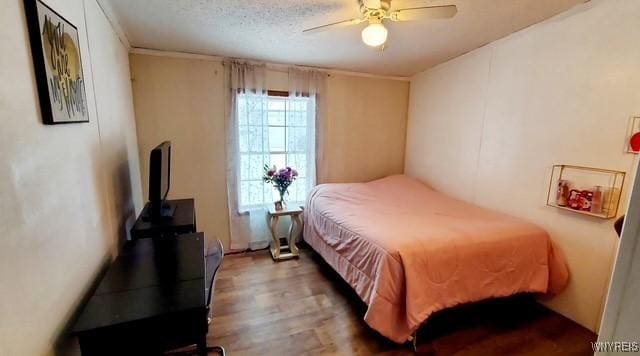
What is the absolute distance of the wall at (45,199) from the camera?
744 millimetres

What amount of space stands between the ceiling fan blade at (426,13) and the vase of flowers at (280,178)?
1834 mm

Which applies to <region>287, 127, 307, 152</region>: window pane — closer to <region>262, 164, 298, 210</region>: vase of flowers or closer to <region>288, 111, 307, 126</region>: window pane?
<region>288, 111, 307, 126</region>: window pane

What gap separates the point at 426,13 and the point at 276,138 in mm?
2056

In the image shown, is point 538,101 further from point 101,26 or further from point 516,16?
point 101,26

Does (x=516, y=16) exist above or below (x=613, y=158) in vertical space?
above

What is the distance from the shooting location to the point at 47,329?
0.88 metres

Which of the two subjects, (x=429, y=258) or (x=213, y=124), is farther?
(x=213, y=124)

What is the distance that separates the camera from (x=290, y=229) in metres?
3.18

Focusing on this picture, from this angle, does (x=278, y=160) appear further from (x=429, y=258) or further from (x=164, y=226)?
(x=429, y=258)

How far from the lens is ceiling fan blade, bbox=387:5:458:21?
5.02 ft

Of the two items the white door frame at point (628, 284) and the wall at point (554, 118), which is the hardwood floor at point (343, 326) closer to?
the wall at point (554, 118)

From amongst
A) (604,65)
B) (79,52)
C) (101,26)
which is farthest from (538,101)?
(101,26)

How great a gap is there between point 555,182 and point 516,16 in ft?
4.27

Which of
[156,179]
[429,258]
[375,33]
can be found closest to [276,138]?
[156,179]
